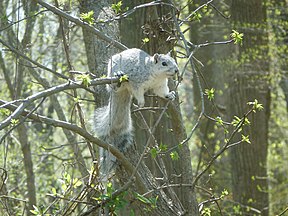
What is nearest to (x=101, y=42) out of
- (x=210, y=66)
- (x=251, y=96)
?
(x=251, y=96)

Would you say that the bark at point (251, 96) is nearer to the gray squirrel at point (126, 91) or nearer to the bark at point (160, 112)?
the bark at point (160, 112)

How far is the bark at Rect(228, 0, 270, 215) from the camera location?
8.30 m

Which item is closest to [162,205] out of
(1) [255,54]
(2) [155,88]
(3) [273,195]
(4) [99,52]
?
(2) [155,88]

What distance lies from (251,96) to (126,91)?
429 centimetres

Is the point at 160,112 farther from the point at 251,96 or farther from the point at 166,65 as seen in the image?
the point at 251,96

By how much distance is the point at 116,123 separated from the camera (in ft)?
14.5

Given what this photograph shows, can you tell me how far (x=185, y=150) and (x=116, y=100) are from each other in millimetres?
768

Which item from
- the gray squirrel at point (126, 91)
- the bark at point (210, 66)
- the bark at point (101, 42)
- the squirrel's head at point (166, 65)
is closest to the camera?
the squirrel's head at point (166, 65)

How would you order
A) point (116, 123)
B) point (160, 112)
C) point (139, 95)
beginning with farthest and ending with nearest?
point (160, 112)
point (116, 123)
point (139, 95)

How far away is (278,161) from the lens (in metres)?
10.9

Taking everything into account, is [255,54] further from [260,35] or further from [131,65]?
[131,65]

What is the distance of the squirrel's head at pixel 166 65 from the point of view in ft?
13.3

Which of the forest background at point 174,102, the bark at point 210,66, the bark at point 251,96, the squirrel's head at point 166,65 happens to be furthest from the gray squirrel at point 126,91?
the bark at point 210,66

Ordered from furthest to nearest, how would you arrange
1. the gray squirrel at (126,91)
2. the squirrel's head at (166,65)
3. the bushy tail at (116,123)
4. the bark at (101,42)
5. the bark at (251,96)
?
the bark at (251,96) → the bark at (101,42) → the bushy tail at (116,123) → the gray squirrel at (126,91) → the squirrel's head at (166,65)
